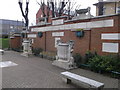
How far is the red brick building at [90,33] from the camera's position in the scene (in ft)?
21.3

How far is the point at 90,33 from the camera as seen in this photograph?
7695 millimetres

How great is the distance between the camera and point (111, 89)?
4.21 m

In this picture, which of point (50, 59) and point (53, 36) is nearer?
point (50, 59)

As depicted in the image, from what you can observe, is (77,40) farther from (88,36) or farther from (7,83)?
(7,83)

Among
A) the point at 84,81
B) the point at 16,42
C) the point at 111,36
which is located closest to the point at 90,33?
the point at 111,36

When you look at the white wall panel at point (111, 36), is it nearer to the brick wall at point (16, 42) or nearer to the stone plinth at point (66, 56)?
the stone plinth at point (66, 56)

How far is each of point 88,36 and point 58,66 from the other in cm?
280

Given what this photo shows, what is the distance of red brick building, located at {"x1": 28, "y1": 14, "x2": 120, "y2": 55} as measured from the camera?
6.49 meters

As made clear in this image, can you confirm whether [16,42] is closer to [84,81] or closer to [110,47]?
[110,47]

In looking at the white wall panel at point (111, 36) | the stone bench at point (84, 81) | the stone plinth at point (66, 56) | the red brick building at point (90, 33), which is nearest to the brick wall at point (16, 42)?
the red brick building at point (90, 33)

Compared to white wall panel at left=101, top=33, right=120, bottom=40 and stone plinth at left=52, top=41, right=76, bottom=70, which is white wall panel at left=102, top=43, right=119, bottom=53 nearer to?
white wall panel at left=101, top=33, right=120, bottom=40

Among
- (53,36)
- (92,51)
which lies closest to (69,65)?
(92,51)

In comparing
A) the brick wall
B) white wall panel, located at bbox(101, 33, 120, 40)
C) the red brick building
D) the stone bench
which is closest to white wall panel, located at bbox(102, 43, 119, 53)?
the red brick building

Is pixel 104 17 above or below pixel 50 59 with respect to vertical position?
above
